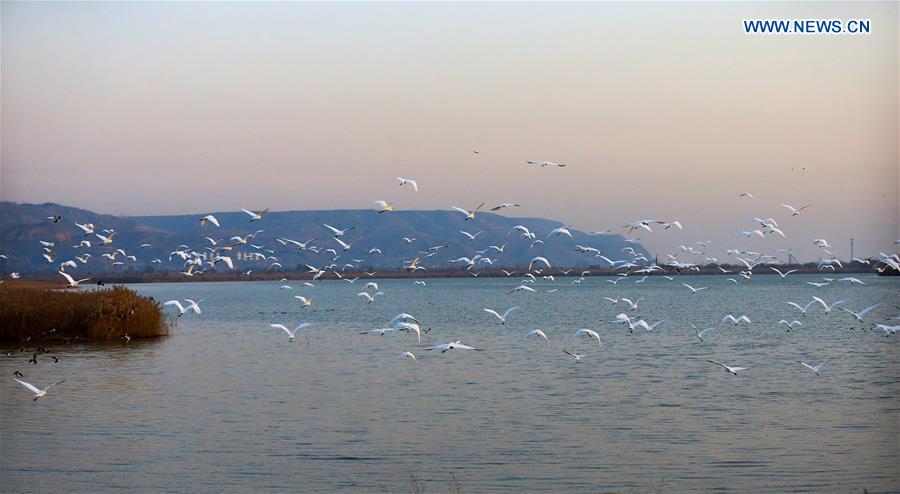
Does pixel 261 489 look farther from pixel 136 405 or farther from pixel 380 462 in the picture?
pixel 136 405

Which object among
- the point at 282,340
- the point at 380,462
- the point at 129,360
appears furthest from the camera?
the point at 282,340

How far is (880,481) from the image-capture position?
55.7 ft

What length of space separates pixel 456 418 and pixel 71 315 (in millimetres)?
20351

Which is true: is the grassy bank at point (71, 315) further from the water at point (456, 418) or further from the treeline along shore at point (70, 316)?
the water at point (456, 418)

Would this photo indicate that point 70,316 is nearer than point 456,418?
No

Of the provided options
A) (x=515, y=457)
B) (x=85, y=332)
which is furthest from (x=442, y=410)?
(x=85, y=332)

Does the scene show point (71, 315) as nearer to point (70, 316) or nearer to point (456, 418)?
point (70, 316)

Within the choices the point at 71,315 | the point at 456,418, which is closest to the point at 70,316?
the point at 71,315

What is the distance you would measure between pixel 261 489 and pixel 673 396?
512 inches

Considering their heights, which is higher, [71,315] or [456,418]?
[71,315]

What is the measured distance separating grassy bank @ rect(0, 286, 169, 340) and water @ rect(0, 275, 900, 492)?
0.90m

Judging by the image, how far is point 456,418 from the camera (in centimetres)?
2302

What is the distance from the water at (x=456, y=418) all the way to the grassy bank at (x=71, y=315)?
90 cm

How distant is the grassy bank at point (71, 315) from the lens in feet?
121
